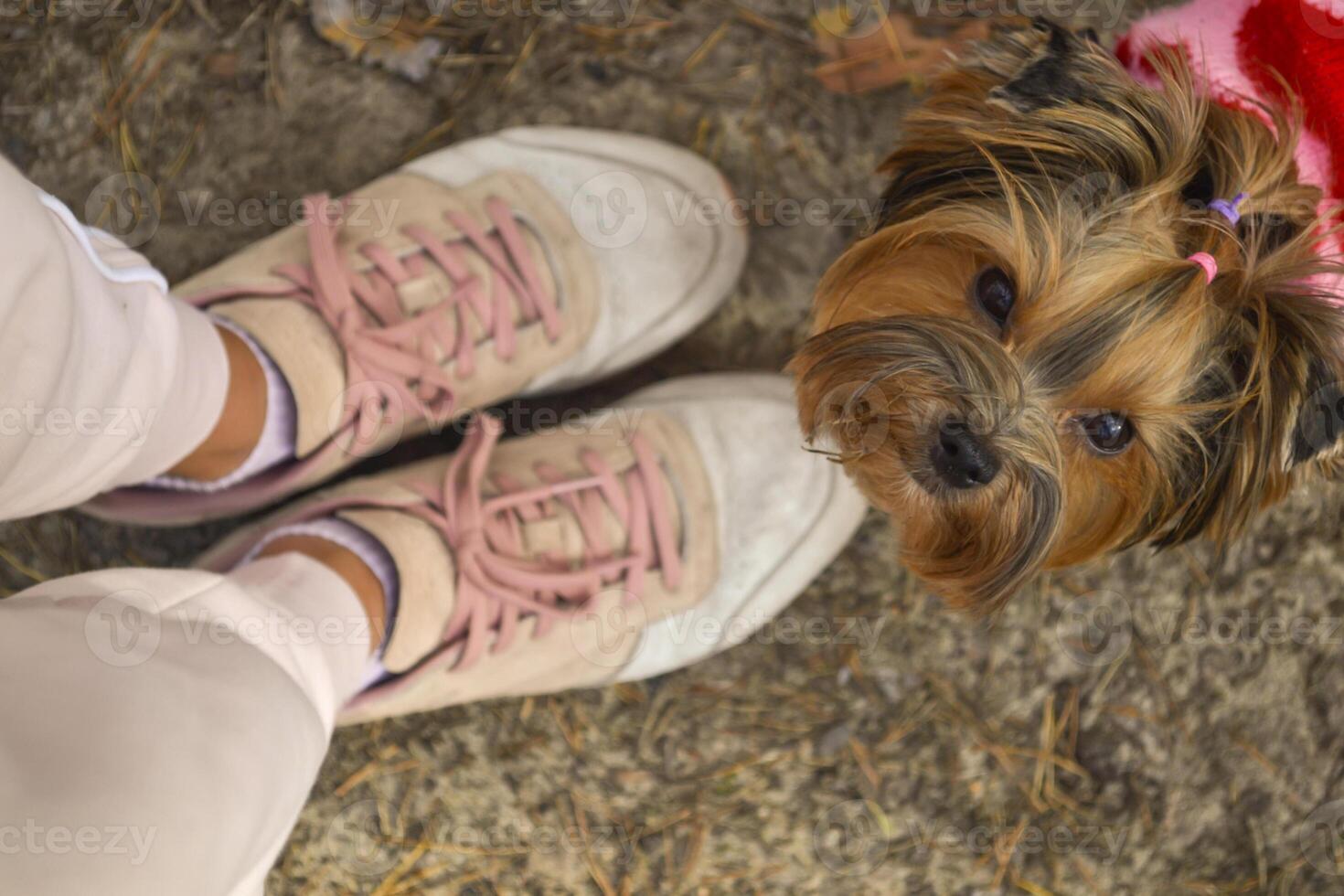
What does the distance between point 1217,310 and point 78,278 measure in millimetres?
1918

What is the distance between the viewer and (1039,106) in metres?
1.73

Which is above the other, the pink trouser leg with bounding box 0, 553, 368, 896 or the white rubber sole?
the pink trouser leg with bounding box 0, 553, 368, 896

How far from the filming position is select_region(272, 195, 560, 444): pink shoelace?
92.5 inches

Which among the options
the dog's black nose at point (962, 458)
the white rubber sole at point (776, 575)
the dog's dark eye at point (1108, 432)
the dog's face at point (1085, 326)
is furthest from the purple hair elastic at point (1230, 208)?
the white rubber sole at point (776, 575)

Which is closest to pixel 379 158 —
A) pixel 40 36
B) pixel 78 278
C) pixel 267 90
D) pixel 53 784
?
pixel 267 90

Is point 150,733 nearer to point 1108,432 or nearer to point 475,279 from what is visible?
point 475,279

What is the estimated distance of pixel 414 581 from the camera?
2.25 m

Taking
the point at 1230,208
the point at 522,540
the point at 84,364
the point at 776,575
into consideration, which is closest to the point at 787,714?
the point at 776,575

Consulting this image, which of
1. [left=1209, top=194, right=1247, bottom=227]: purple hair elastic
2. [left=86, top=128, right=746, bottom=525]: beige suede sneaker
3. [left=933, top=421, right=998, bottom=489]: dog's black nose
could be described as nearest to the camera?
[left=1209, top=194, right=1247, bottom=227]: purple hair elastic

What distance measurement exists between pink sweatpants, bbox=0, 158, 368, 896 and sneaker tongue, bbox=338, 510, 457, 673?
33 centimetres

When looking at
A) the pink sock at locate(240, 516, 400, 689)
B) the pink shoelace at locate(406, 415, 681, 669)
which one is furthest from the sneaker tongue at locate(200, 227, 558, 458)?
the pink shoelace at locate(406, 415, 681, 669)

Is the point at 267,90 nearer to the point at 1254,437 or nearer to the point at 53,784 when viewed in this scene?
the point at 53,784

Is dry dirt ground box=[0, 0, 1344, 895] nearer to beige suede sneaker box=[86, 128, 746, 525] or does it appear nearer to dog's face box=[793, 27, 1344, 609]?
beige suede sneaker box=[86, 128, 746, 525]

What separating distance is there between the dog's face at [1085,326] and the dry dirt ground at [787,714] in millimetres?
866
